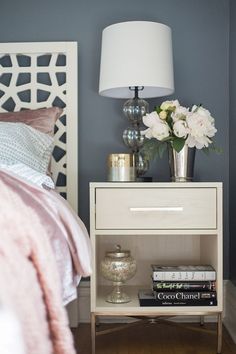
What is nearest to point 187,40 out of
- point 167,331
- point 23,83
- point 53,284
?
point 23,83

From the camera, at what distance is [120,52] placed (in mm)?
2105

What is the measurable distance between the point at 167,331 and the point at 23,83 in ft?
4.57

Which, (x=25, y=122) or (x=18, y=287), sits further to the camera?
(x=25, y=122)

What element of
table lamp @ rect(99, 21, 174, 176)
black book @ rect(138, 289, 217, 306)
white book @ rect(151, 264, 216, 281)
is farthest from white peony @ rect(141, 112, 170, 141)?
black book @ rect(138, 289, 217, 306)

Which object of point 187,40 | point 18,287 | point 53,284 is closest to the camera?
point 18,287

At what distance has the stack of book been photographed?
6.53 ft

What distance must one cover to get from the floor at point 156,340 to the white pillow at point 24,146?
0.78m

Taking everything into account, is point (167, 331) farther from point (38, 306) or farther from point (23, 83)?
point (38, 306)

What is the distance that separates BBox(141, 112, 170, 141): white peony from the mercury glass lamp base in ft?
2.16

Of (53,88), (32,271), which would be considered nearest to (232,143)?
(53,88)

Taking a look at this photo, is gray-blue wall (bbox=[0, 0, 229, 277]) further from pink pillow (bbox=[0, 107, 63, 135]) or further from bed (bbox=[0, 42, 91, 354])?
pink pillow (bbox=[0, 107, 63, 135])

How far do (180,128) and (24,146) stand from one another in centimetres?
62

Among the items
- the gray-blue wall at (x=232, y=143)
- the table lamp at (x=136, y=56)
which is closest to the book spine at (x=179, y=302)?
the gray-blue wall at (x=232, y=143)

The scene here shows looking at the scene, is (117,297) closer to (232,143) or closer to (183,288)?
(183,288)
